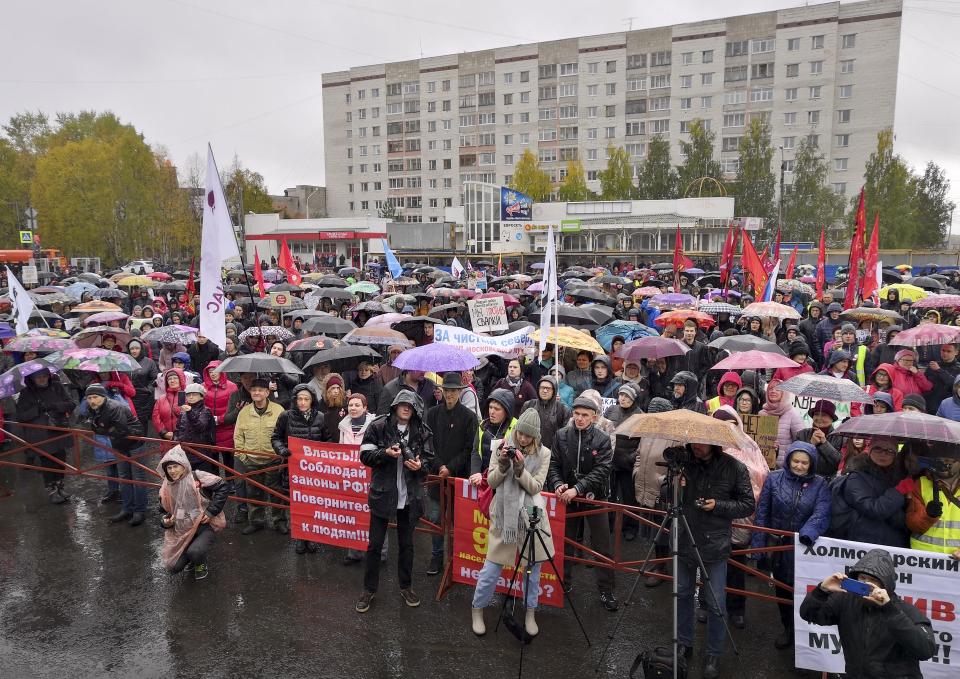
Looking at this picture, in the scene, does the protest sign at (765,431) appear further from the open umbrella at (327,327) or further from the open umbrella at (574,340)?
the open umbrella at (327,327)

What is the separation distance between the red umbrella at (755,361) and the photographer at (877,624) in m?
4.38

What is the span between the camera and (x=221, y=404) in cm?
834

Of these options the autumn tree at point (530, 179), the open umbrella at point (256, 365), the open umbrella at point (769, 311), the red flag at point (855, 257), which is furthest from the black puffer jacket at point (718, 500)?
the autumn tree at point (530, 179)

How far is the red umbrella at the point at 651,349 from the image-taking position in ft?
28.5

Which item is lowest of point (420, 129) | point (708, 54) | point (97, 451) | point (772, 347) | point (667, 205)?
point (97, 451)

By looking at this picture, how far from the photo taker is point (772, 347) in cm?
911

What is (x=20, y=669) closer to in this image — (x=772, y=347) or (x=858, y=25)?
(x=772, y=347)

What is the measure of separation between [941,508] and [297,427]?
595cm

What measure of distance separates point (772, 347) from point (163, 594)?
26.3ft

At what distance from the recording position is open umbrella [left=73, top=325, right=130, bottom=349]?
11.0 m

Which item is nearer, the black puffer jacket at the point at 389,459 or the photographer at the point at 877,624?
the photographer at the point at 877,624

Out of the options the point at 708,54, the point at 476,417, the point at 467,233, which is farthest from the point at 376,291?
the point at 708,54

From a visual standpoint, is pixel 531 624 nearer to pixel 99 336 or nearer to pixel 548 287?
pixel 548 287

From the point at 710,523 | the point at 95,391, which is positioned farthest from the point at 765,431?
the point at 95,391
